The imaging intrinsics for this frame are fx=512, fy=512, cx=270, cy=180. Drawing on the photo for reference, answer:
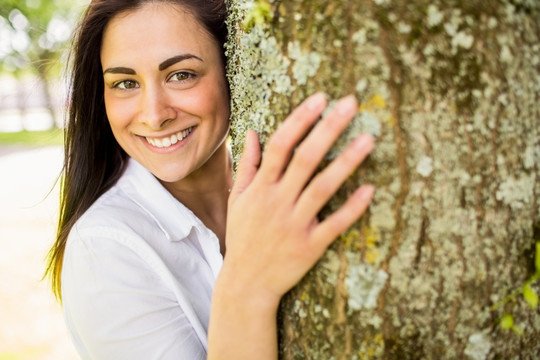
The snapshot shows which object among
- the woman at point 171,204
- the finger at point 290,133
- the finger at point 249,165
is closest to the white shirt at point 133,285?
the woman at point 171,204

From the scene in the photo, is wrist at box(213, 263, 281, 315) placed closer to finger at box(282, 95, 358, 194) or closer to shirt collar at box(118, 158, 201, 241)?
finger at box(282, 95, 358, 194)

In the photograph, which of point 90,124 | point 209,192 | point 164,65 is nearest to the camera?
point 164,65

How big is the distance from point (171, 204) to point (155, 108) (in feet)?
1.44

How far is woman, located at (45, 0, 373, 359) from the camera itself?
4.02ft

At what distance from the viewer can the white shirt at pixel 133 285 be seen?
176cm

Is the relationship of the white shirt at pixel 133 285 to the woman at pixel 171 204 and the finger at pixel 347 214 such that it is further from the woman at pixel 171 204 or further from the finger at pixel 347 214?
the finger at pixel 347 214

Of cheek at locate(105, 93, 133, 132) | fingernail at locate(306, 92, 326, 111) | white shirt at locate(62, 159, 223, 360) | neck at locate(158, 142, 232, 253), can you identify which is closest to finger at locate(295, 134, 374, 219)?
fingernail at locate(306, 92, 326, 111)

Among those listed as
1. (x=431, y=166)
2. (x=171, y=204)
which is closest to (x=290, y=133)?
(x=431, y=166)

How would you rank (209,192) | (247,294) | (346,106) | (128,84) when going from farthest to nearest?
(209,192)
(128,84)
(247,294)
(346,106)

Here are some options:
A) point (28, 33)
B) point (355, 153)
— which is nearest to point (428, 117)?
point (355, 153)

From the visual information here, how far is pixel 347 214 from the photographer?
3.83 feet

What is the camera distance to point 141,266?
1.87 metres

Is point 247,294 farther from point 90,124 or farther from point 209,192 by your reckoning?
point 90,124

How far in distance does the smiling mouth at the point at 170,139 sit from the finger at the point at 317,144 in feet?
3.47
